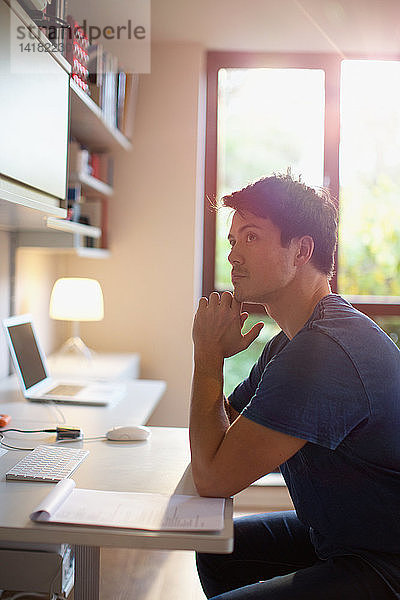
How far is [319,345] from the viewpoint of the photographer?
1.33 metres

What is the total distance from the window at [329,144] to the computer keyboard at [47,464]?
85.0 inches

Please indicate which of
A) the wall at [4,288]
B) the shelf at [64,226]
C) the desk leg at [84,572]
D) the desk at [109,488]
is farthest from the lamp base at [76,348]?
the desk leg at [84,572]

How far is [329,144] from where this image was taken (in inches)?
146

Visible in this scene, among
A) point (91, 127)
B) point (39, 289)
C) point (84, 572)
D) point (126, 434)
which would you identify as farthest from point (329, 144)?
point (84, 572)

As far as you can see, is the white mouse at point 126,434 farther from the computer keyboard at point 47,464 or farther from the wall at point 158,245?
the wall at point 158,245

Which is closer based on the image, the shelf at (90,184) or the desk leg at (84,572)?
the desk leg at (84,572)

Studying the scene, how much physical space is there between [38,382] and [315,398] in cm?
149

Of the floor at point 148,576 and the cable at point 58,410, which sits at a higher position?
the cable at point 58,410

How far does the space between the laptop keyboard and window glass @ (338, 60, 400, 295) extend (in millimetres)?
1852

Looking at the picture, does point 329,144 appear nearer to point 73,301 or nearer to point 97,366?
point 73,301

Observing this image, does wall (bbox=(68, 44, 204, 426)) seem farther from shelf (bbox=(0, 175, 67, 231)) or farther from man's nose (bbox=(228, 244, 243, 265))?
man's nose (bbox=(228, 244, 243, 265))

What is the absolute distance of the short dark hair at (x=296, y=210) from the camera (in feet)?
5.05

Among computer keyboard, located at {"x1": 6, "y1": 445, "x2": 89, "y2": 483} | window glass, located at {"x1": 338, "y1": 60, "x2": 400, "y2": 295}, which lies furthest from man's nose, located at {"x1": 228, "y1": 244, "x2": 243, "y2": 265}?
window glass, located at {"x1": 338, "y1": 60, "x2": 400, "y2": 295}

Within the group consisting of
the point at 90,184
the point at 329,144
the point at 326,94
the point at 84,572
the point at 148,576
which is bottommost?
the point at 148,576
